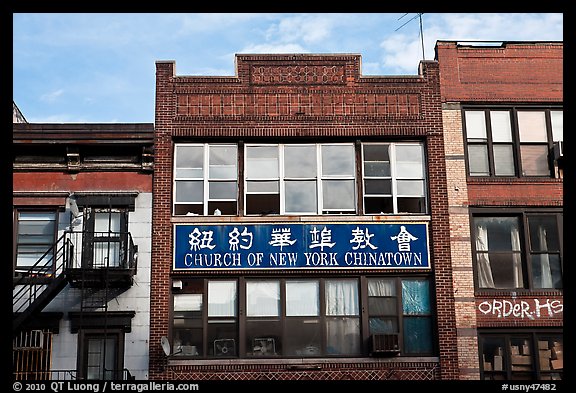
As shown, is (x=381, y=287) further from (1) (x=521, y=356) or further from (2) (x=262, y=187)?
(2) (x=262, y=187)

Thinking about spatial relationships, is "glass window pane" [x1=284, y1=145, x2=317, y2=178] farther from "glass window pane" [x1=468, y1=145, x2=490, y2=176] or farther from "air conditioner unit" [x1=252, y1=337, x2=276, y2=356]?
"air conditioner unit" [x1=252, y1=337, x2=276, y2=356]

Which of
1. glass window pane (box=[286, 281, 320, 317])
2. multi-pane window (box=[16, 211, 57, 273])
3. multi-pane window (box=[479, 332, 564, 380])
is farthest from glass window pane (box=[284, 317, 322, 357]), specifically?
multi-pane window (box=[16, 211, 57, 273])

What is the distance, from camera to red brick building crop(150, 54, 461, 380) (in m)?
18.6

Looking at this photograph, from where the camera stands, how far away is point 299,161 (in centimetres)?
2009

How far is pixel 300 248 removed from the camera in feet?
62.8

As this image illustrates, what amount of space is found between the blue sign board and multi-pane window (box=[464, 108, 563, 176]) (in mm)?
2777

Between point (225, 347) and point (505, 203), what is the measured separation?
26.6ft

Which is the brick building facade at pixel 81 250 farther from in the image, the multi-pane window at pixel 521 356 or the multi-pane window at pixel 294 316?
the multi-pane window at pixel 521 356

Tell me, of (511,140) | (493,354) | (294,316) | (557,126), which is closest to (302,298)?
(294,316)

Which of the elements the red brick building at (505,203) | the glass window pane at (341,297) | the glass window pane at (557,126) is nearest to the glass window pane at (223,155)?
the glass window pane at (341,297)

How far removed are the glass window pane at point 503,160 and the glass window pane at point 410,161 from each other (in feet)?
6.55

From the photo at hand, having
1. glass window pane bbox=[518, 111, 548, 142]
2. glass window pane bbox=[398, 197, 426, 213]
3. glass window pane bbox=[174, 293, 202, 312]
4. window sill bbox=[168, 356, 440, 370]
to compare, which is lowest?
window sill bbox=[168, 356, 440, 370]

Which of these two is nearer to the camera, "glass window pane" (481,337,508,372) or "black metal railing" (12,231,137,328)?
"black metal railing" (12,231,137,328)

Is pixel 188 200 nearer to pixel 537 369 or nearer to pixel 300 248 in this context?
pixel 300 248
